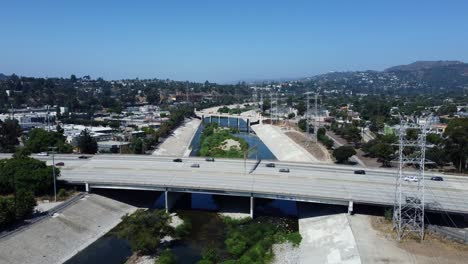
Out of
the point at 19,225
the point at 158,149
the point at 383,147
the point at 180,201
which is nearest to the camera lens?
the point at 19,225

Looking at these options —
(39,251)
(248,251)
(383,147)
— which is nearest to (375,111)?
(383,147)

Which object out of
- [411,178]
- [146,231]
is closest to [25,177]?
[146,231]

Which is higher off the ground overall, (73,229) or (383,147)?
(383,147)

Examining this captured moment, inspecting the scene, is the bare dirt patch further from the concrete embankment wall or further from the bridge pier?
the concrete embankment wall

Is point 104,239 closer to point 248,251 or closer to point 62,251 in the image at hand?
point 62,251

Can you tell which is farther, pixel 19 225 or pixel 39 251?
pixel 19 225
